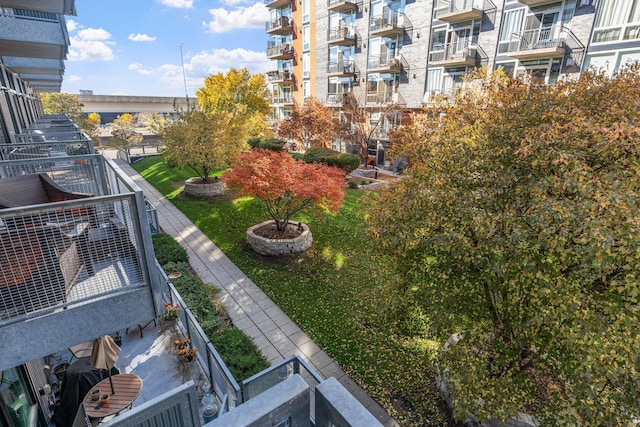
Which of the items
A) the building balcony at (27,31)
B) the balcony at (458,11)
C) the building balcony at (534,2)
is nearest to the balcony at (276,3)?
the balcony at (458,11)

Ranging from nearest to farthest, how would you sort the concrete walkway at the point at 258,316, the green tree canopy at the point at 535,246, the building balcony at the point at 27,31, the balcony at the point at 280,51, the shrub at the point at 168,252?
the green tree canopy at the point at 535,246 < the building balcony at the point at 27,31 < the concrete walkway at the point at 258,316 < the shrub at the point at 168,252 < the balcony at the point at 280,51

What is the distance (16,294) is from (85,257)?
0.74 metres

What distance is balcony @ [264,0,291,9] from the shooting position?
121 feet

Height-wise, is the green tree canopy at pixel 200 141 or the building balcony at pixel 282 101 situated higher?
the building balcony at pixel 282 101

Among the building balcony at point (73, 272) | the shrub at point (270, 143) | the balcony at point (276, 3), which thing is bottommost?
the shrub at point (270, 143)

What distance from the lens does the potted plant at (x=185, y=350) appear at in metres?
7.13

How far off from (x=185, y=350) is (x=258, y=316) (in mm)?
2810

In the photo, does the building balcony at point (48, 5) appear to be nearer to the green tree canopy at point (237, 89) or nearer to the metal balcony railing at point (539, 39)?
the metal balcony railing at point (539, 39)

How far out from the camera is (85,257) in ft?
12.6

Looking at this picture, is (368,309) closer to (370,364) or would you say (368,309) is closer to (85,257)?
(370,364)

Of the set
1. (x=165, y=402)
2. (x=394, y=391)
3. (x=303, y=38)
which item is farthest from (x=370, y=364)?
(x=303, y=38)

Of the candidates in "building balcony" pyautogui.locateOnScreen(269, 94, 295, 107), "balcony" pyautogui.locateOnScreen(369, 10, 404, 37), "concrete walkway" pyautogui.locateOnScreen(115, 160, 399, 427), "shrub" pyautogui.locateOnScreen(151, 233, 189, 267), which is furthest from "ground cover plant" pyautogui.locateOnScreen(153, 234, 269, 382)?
"building balcony" pyautogui.locateOnScreen(269, 94, 295, 107)

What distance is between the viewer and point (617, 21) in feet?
48.4

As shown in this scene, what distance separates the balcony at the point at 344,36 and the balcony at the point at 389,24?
3242mm
